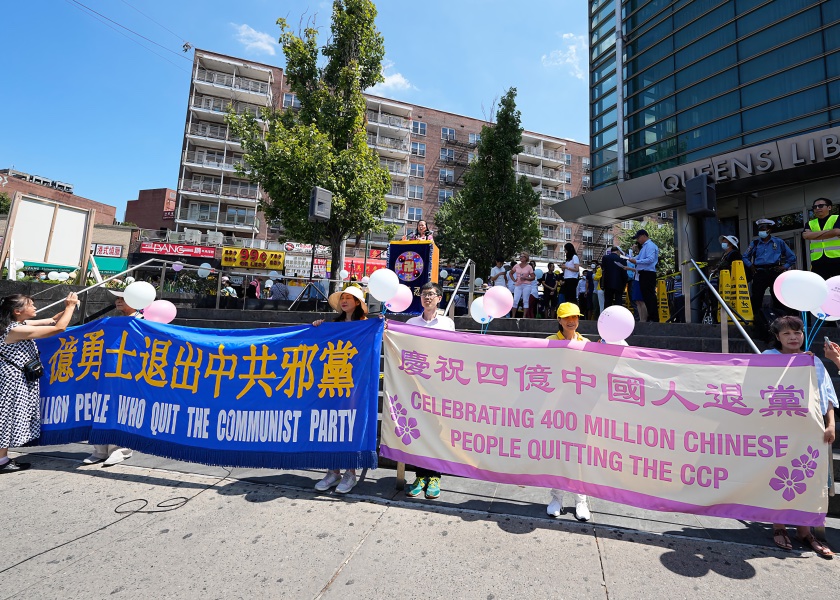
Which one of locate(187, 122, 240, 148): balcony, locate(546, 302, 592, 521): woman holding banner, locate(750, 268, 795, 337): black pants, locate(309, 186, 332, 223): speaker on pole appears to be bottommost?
locate(546, 302, 592, 521): woman holding banner

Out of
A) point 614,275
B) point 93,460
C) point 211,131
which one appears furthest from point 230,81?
point 93,460

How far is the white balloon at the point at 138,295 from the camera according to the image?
15.0ft

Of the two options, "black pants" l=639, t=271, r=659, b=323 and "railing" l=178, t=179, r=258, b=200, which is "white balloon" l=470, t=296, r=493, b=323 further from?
"railing" l=178, t=179, r=258, b=200

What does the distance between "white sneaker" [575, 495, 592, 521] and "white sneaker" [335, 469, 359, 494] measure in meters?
1.85

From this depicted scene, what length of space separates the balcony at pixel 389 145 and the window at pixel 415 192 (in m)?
3.76

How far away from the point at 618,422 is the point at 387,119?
4780cm

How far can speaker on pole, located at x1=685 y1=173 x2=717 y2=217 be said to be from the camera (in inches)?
260

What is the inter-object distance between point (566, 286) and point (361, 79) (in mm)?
10647

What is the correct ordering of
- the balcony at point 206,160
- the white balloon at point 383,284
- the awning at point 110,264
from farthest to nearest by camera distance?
the balcony at point 206,160, the awning at point 110,264, the white balloon at point 383,284

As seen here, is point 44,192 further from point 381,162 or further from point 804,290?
point 804,290

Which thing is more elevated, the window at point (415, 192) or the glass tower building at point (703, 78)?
the window at point (415, 192)

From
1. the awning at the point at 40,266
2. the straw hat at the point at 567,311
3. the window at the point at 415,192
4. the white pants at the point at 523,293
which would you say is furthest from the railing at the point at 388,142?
the straw hat at the point at 567,311

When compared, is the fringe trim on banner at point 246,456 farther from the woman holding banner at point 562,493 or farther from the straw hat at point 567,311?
the straw hat at point 567,311

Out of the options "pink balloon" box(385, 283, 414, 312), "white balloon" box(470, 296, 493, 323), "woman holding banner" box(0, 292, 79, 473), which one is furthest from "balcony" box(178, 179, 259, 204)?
"pink balloon" box(385, 283, 414, 312)
